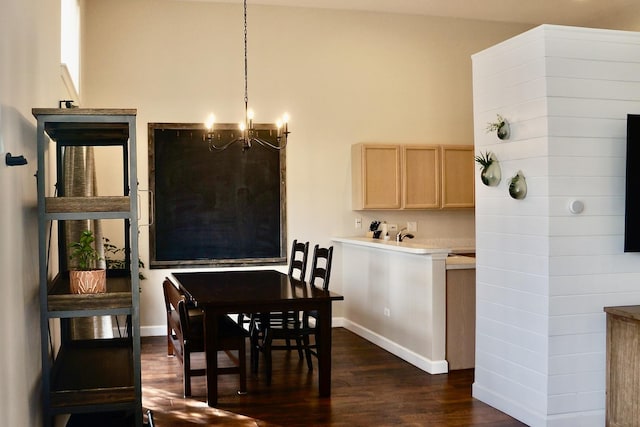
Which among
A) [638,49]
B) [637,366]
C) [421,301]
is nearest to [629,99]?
[638,49]

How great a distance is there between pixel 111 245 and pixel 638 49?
16.8 ft

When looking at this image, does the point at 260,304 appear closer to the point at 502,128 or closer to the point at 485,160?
the point at 485,160

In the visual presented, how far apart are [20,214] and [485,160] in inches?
118

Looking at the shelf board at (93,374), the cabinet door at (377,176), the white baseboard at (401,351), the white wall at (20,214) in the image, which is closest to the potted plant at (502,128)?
the white baseboard at (401,351)

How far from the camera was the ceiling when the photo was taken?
7.12m

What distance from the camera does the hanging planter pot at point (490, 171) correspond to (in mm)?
4379

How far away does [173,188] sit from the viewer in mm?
7000

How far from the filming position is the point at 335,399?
4.65m

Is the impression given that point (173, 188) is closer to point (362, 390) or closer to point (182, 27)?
point (182, 27)

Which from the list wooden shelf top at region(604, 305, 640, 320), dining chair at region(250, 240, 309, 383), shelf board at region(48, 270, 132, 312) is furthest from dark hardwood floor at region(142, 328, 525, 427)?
shelf board at region(48, 270, 132, 312)

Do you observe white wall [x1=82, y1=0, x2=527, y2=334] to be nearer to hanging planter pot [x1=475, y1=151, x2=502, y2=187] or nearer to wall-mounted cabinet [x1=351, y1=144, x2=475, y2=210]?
wall-mounted cabinet [x1=351, y1=144, x2=475, y2=210]

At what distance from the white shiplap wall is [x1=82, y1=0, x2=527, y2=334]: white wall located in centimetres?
342

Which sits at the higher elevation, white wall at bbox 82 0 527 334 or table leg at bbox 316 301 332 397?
white wall at bbox 82 0 527 334

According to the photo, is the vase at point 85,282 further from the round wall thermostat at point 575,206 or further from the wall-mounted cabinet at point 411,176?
the wall-mounted cabinet at point 411,176
